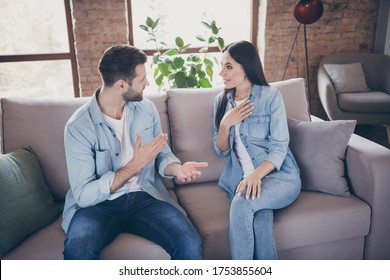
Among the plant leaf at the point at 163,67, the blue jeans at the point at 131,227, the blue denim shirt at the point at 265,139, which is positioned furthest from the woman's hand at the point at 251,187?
the plant leaf at the point at 163,67

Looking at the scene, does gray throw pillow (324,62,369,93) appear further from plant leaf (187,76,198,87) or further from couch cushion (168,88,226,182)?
couch cushion (168,88,226,182)

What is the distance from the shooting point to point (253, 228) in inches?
58.1

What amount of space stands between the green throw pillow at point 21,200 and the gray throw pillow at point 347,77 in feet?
10.2

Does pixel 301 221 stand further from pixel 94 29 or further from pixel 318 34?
pixel 318 34

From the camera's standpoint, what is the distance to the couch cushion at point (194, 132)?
6.35 ft

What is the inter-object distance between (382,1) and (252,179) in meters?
3.58

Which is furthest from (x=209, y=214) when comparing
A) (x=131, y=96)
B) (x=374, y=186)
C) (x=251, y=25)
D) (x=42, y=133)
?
(x=251, y=25)

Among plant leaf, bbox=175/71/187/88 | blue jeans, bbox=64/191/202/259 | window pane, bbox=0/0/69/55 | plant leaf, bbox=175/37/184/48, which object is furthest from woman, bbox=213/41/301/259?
window pane, bbox=0/0/69/55

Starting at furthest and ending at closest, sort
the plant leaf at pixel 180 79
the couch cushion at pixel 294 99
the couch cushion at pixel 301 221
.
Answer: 1. the plant leaf at pixel 180 79
2. the couch cushion at pixel 294 99
3. the couch cushion at pixel 301 221

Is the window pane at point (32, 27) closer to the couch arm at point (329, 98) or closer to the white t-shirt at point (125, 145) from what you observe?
the white t-shirt at point (125, 145)

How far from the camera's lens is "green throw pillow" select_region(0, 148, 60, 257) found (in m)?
1.36

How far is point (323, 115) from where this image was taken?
4344mm

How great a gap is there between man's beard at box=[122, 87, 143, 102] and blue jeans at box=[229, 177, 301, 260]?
0.59 meters
